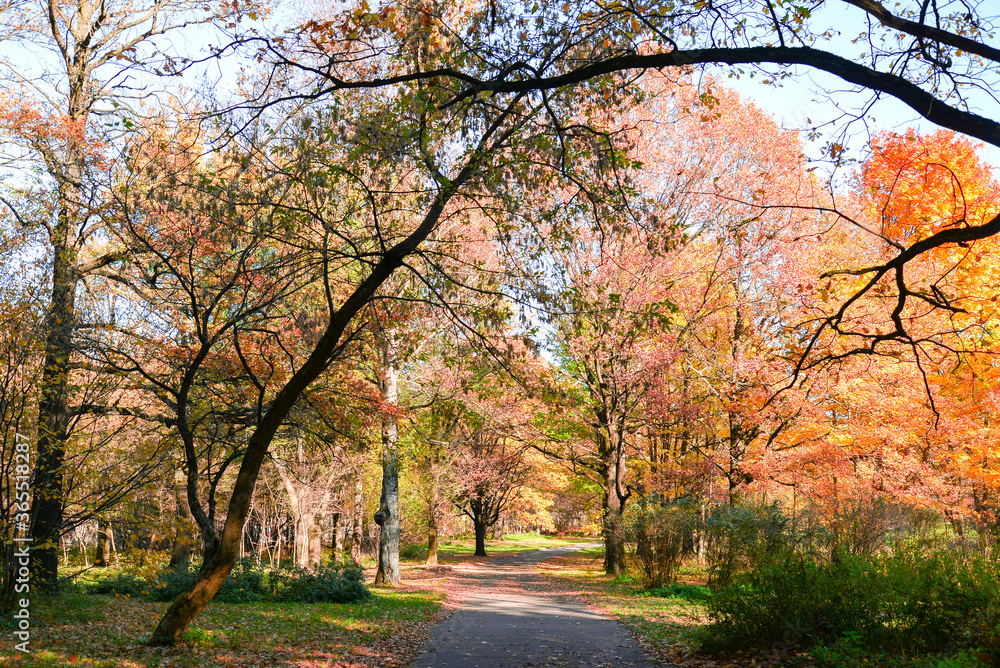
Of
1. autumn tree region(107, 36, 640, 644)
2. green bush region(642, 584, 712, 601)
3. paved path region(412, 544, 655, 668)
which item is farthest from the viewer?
green bush region(642, 584, 712, 601)

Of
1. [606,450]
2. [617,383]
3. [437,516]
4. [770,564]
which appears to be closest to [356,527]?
[437,516]

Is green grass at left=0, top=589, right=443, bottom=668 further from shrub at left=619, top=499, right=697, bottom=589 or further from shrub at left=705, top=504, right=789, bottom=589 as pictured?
shrub at left=619, top=499, right=697, bottom=589

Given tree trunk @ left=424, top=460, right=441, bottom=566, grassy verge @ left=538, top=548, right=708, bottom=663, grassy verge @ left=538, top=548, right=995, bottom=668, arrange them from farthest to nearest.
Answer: tree trunk @ left=424, top=460, right=441, bottom=566 < grassy verge @ left=538, top=548, right=708, bottom=663 < grassy verge @ left=538, top=548, right=995, bottom=668

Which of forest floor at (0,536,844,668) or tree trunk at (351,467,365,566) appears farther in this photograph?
tree trunk at (351,467,365,566)

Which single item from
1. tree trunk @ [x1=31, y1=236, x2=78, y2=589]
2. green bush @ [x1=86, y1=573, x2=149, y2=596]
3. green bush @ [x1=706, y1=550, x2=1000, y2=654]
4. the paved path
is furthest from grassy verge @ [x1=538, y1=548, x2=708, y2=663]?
green bush @ [x1=86, y1=573, x2=149, y2=596]

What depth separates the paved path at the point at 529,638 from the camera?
785 centimetres

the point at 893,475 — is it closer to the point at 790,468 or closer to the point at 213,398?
the point at 790,468

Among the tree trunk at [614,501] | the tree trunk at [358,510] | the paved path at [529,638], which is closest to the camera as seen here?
the paved path at [529,638]

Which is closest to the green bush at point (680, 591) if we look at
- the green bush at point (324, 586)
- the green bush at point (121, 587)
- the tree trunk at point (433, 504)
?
the green bush at point (324, 586)

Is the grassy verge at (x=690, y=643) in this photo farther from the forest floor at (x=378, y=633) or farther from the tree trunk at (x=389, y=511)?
the tree trunk at (x=389, y=511)

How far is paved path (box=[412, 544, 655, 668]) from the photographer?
785 centimetres

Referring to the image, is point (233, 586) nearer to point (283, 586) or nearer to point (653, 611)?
point (283, 586)

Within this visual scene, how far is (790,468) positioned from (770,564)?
33.4 ft

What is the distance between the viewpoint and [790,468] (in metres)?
16.8
